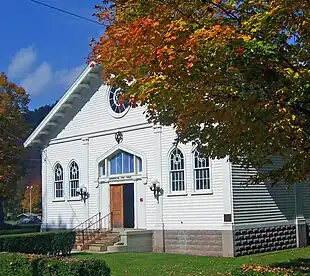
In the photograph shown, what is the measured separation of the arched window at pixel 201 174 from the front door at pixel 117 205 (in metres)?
5.03

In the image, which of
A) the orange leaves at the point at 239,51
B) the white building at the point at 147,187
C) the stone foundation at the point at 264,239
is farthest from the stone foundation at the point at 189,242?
the orange leaves at the point at 239,51

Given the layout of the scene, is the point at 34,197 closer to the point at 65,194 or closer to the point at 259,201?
the point at 65,194

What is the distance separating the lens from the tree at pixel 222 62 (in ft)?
27.2

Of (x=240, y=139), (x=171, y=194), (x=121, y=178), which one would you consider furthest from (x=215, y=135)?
(x=121, y=178)

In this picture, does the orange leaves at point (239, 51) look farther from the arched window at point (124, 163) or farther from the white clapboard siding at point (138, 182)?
the arched window at point (124, 163)

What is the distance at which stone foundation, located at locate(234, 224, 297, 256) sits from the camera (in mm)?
20641

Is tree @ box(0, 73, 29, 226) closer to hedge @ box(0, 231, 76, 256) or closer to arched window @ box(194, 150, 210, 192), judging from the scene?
hedge @ box(0, 231, 76, 256)

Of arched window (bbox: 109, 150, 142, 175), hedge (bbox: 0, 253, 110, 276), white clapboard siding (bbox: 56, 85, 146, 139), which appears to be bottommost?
hedge (bbox: 0, 253, 110, 276)

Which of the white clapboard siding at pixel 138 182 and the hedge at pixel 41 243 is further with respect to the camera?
the white clapboard siding at pixel 138 182

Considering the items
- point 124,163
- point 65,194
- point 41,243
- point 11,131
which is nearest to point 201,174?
point 124,163

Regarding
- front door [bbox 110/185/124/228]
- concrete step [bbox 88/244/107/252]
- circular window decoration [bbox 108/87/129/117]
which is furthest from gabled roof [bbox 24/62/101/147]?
concrete step [bbox 88/244/107/252]

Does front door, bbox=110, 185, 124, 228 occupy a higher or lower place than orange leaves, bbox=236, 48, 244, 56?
lower

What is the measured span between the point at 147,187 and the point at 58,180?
7179 mm

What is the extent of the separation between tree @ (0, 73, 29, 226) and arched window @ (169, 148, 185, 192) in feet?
58.3
